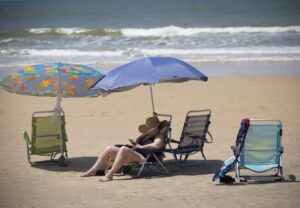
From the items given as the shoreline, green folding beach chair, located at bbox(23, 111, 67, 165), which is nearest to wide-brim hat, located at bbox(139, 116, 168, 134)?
green folding beach chair, located at bbox(23, 111, 67, 165)

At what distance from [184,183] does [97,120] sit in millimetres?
4956

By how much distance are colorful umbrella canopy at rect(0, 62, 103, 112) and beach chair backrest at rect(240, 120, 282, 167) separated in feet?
7.52

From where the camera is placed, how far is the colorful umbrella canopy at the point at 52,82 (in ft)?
28.4

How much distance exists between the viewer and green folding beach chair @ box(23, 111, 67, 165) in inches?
353

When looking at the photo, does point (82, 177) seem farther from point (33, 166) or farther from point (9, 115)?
point (9, 115)

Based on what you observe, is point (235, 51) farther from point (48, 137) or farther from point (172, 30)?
point (48, 137)

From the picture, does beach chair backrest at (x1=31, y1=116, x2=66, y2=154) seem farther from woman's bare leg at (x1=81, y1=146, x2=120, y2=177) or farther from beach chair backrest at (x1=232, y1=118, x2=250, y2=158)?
beach chair backrest at (x1=232, y1=118, x2=250, y2=158)

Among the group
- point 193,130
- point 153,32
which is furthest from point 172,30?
point 193,130

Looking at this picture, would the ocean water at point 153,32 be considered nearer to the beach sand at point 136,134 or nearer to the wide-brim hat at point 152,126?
the beach sand at point 136,134

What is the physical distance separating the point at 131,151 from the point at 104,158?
39 centimetres

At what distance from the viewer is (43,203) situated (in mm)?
6758

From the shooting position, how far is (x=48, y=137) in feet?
29.8

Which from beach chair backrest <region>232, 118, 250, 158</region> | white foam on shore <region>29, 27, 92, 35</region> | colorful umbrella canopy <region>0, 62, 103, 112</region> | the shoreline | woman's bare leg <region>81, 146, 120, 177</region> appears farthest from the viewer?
white foam on shore <region>29, 27, 92, 35</region>

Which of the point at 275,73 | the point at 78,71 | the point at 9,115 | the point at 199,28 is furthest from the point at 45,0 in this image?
the point at 78,71
